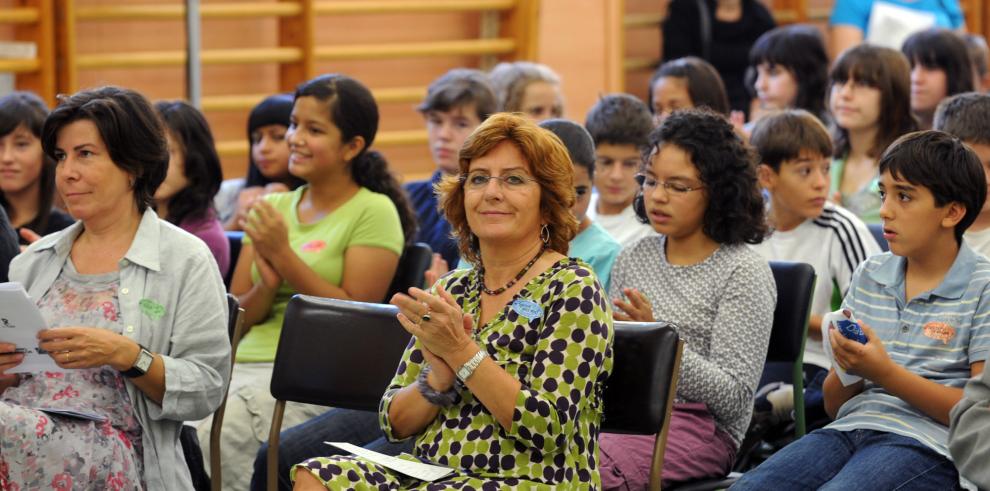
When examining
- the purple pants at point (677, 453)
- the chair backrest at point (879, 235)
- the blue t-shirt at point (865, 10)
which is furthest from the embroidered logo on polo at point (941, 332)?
the blue t-shirt at point (865, 10)

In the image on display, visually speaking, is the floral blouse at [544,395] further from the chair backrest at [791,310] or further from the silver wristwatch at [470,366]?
the chair backrest at [791,310]

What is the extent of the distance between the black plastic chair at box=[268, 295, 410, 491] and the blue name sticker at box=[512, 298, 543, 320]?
0.49 m

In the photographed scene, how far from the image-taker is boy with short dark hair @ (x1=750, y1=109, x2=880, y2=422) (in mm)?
3369

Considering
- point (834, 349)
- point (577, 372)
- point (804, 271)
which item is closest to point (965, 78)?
point (804, 271)

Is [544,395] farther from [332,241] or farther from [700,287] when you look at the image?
[332,241]

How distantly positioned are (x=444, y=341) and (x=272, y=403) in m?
1.14

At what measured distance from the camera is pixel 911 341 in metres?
2.59

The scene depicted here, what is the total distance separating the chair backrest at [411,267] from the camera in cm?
342

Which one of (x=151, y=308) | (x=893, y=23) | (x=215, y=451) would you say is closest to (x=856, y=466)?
(x=215, y=451)

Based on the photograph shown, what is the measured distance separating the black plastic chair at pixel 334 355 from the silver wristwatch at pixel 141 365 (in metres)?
0.35

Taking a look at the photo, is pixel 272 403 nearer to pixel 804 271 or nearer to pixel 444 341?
pixel 444 341

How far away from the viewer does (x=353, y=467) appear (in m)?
2.30

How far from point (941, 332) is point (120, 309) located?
1684 millimetres

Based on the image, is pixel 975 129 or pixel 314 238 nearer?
pixel 975 129
